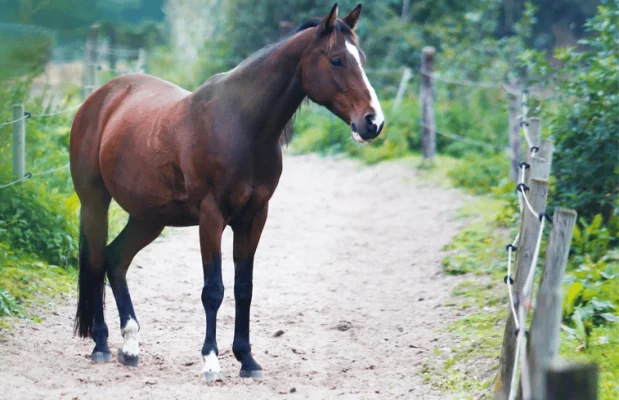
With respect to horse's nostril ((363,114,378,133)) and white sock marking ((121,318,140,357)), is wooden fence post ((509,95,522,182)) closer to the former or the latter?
horse's nostril ((363,114,378,133))

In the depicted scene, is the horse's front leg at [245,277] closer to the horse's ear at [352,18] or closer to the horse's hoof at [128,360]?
the horse's hoof at [128,360]

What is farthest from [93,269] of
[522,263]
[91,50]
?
[91,50]

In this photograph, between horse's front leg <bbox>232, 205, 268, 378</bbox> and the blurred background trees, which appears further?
the blurred background trees

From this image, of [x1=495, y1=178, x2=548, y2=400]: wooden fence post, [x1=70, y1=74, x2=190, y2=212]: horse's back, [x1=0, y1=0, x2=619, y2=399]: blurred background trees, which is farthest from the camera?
[x1=0, y1=0, x2=619, y2=399]: blurred background trees

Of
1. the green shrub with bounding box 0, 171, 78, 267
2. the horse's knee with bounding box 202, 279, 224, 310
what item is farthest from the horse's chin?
the green shrub with bounding box 0, 171, 78, 267

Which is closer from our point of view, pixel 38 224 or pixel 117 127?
pixel 117 127

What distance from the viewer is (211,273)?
465cm

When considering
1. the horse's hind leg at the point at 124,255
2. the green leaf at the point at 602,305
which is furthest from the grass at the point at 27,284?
the green leaf at the point at 602,305

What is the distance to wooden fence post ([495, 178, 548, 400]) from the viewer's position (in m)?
3.79

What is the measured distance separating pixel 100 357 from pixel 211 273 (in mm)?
986

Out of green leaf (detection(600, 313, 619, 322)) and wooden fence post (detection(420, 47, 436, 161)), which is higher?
wooden fence post (detection(420, 47, 436, 161))

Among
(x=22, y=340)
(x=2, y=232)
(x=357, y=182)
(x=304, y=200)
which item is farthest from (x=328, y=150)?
(x=22, y=340)

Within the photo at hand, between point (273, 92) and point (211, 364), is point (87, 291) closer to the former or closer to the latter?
point (211, 364)

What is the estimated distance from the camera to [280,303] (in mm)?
6500
